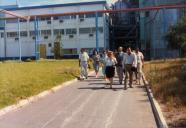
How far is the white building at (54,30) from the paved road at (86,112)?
73060mm

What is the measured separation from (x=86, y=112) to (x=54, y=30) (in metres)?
82.2

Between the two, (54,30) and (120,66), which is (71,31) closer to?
(54,30)

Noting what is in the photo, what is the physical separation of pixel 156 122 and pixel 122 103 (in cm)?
431

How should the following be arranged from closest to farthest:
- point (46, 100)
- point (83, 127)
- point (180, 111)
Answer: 1. point (83, 127)
2. point (180, 111)
3. point (46, 100)

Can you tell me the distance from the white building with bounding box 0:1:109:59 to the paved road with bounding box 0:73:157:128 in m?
Result: 73.1

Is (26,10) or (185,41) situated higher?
(26,10)

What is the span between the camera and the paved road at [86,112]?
12211 mm

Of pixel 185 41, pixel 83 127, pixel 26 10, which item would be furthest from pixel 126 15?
pixel 83 127

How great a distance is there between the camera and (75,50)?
9400 cm

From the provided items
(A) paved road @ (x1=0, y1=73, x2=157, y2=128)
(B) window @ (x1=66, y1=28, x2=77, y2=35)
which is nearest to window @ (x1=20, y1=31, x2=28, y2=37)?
(B) window @ (x1=66, y1=28, x2=77, y2=35)

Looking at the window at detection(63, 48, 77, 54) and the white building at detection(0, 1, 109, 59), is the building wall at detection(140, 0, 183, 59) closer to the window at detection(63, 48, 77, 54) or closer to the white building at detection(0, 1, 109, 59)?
the white building at detection(0, 1, 109, 59)

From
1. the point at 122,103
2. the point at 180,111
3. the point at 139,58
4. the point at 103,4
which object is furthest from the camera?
the point at 103,4

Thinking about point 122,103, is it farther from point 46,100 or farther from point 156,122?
point 156,122

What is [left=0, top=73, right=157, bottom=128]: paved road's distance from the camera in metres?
12.2
